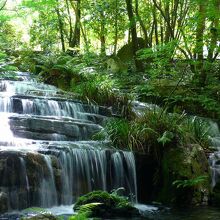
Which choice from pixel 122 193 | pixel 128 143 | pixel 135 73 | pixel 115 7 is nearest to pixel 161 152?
pixel 128 143

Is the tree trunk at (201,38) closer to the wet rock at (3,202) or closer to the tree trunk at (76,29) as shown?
the tree trunk at (76,29)

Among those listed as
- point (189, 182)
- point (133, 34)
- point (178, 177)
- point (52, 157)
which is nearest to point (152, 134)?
point (178, 177)

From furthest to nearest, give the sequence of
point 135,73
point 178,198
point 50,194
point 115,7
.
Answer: point 115,7 → point 135,73 → point 178,198 → point 50,194

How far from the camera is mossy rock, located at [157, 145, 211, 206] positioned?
10070 millimetres

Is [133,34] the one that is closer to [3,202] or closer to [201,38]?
[201,38]

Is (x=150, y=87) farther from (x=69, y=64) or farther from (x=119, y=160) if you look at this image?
(x=119, y=160)

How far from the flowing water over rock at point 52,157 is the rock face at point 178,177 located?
0.64m

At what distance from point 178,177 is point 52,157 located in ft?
10.1

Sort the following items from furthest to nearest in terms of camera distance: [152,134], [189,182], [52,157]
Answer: [152,134] < [189,182] < [52,157]

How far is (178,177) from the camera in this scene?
1010 cm

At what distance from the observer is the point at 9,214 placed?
7422 millimetres

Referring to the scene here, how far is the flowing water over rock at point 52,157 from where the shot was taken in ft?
26.2

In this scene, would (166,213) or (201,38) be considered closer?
(166,213)

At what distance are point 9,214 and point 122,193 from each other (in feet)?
9.85
